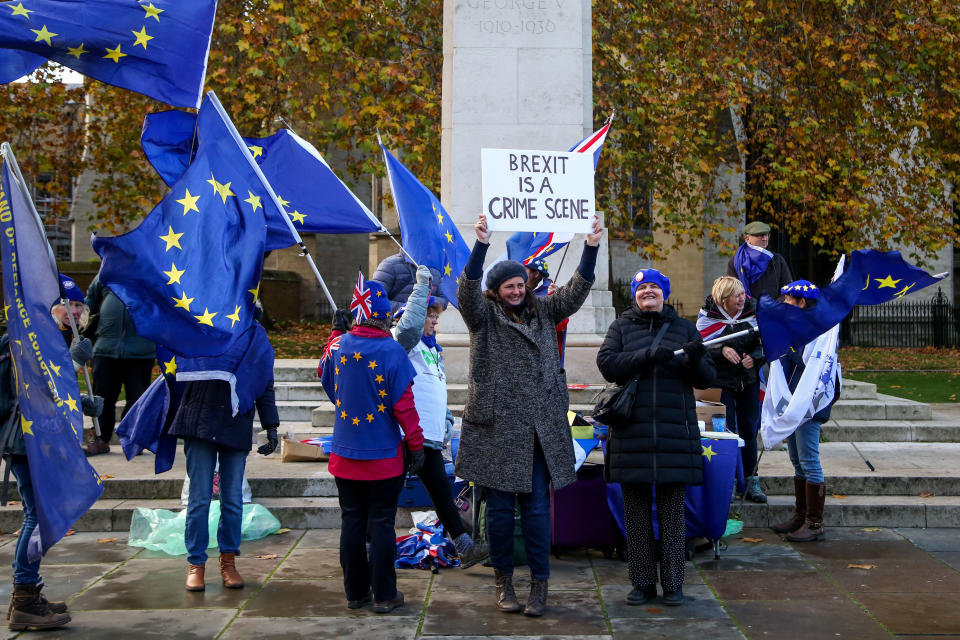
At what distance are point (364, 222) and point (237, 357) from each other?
1497 millimetres

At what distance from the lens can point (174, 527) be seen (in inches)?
278

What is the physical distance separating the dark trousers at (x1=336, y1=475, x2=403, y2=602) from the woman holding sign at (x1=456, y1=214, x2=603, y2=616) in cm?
44

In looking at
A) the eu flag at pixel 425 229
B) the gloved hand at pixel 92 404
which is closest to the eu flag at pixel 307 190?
the eu flag at pixel 425 229

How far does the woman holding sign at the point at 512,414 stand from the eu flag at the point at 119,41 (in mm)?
2015

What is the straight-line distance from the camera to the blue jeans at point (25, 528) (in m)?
5.24

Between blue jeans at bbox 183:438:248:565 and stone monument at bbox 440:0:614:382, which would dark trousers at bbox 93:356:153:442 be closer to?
stone monument at bbox 440:0:614:382

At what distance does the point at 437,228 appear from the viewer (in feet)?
24.1

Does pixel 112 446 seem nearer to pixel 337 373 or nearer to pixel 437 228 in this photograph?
pixel 437 228

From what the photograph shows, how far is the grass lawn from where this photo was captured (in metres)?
15.0

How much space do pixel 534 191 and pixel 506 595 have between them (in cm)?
242

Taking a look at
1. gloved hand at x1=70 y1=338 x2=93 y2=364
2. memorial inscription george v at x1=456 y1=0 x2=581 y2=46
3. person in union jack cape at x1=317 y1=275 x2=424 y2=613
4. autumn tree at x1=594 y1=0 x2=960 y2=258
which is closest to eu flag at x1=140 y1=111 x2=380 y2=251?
person in union jack cape at x1=317 y1=275 x2=424 y2=613

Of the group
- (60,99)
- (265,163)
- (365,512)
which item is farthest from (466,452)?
(60,99)

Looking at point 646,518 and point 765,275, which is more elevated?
point 765,275

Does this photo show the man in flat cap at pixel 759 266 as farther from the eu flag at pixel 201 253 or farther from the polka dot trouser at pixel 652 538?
the eu flag at pixel 201 253
